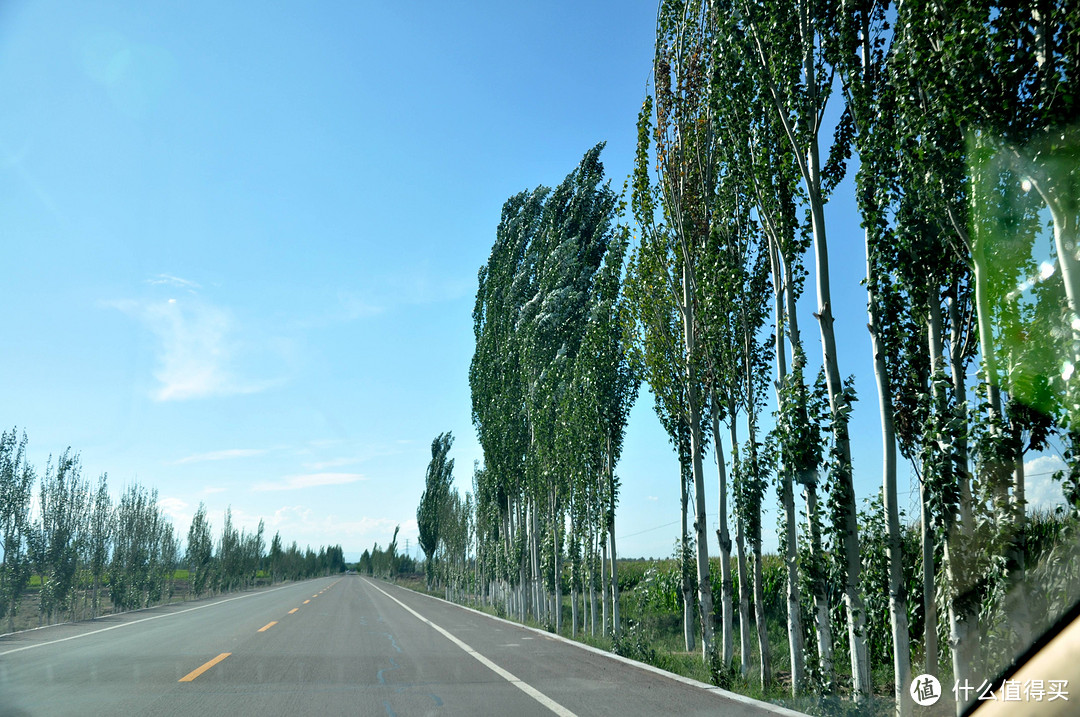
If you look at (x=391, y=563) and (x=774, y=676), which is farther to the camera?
(x=391, y=563)

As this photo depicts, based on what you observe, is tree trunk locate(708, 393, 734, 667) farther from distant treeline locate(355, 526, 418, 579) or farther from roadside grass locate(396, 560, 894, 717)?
distant treeline locate(355, 526, 418, 579)

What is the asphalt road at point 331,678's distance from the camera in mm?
7309

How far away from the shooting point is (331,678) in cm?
932

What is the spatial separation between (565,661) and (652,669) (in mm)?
1626

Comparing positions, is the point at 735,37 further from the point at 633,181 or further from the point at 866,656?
the point at 866,656

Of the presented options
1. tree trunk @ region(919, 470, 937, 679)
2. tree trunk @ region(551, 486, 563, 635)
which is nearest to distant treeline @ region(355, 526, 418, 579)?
tree trunk @ region(551, 486, 563, 635)

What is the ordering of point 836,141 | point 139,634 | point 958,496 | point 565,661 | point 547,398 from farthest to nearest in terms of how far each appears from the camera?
point 547,398
point 139,634
point 565,661
point 836,141
point 958,496

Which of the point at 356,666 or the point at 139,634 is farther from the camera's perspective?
the point at 139,634

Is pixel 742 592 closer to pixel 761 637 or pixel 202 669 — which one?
pixel 761 637

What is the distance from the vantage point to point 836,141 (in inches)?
356

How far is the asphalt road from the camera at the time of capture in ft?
24.0

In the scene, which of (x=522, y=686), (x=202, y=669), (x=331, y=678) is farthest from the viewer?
(x=202, y=669)

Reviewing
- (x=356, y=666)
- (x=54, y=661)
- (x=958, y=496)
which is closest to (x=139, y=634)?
(x=54, y=661)

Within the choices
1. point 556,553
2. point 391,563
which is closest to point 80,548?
point 556,553
